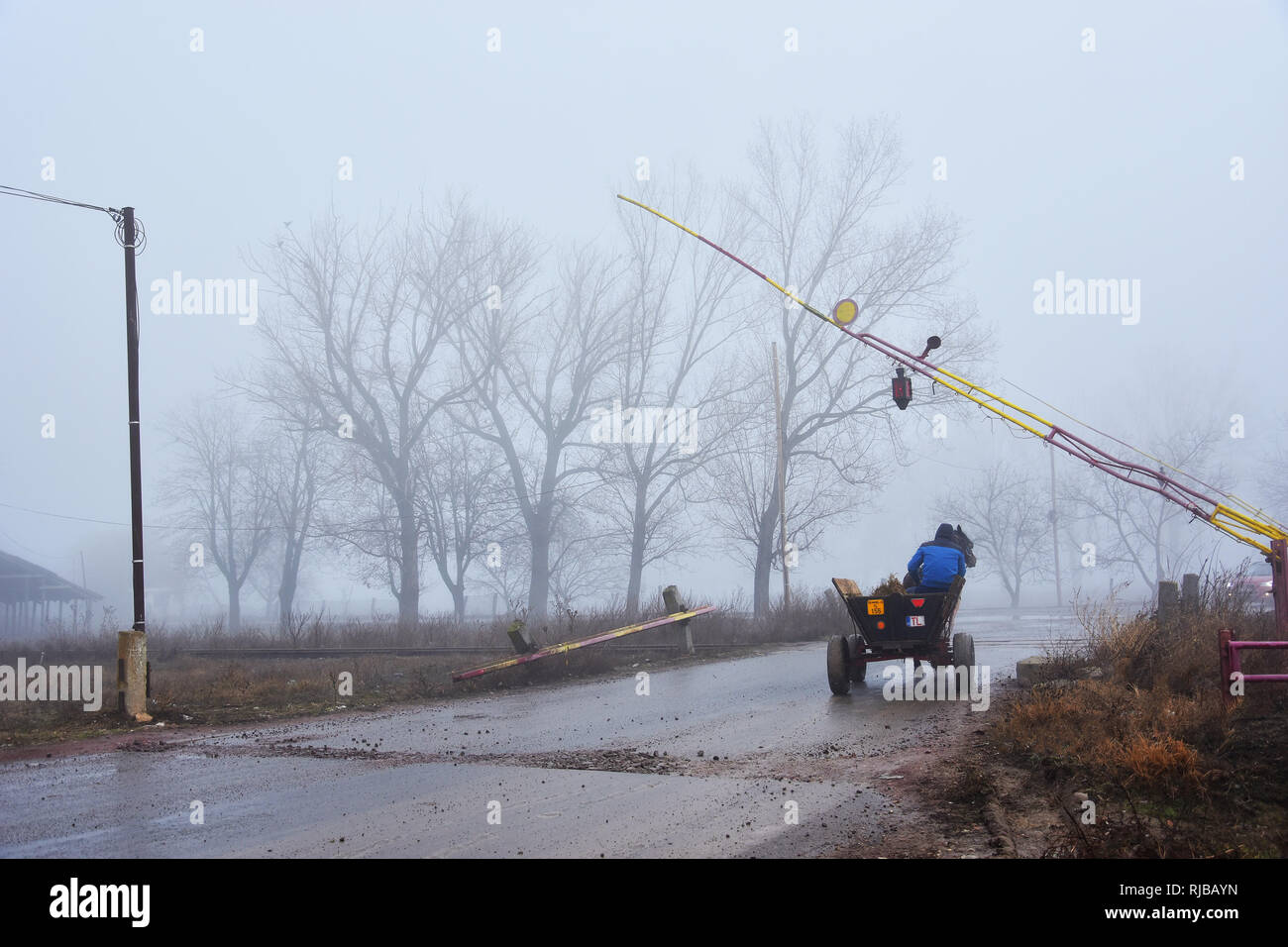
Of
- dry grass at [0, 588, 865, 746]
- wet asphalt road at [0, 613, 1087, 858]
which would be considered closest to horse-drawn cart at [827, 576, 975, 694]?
wet asphalt road at [0, 613, 1087, 858]

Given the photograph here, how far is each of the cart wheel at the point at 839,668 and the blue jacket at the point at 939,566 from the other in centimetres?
148

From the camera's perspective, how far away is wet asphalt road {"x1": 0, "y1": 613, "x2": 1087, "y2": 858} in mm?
6715

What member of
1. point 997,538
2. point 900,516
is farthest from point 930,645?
point 900,516

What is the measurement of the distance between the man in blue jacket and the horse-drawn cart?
0.46ft

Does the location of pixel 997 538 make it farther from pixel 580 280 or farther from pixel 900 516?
pixel 900 516

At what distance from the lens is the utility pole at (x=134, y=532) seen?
45.8 feet

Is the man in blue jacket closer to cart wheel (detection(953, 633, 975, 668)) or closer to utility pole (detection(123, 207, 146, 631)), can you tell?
cart wheel (detection(953, 633, 975, 668))

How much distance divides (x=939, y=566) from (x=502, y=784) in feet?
25.2

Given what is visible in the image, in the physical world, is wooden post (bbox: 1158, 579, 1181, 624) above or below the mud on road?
above

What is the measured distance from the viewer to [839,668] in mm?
14008

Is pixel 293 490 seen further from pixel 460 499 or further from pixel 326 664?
pixel 326 664

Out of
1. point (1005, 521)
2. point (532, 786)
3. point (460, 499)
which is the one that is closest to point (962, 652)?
point (532, 786)

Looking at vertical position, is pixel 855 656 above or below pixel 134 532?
below
